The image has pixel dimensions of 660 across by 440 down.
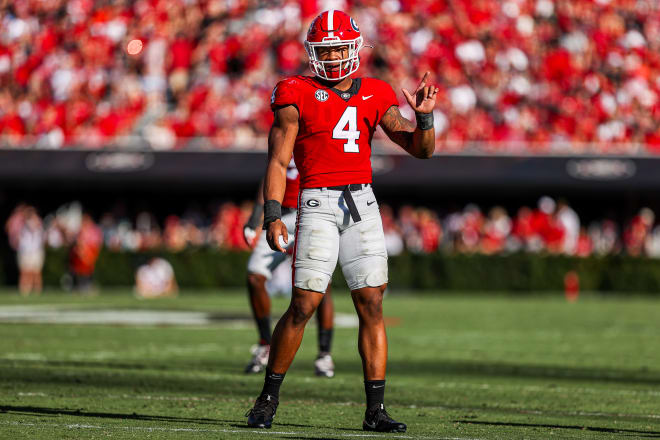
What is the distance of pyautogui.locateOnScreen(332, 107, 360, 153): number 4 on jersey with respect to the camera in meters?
5.66

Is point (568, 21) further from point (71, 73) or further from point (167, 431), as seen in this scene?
point (167, 431)

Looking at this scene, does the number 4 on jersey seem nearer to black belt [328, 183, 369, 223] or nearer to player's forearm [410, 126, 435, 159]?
black belt [328, 183, 369, 223]

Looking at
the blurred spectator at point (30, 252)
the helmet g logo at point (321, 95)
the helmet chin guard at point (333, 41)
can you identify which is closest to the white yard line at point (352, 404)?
the helmet g logo at point (321, 95)

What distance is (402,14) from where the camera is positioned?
78.7 ft

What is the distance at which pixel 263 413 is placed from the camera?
555cm

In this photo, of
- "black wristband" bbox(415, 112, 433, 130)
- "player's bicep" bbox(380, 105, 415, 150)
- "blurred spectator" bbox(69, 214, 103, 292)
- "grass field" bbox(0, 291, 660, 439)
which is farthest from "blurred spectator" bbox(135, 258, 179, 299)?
"black wristband" bbox(415, 112, 433, 130)

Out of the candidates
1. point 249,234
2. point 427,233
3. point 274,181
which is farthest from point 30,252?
point 274,181

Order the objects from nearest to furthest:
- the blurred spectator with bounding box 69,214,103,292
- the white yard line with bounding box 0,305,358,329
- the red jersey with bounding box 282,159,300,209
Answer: the red jersey with bounding box 282,159,300,209, the white yard line with bounding box 0,305,358,329, the blurred spectator with bounding box 69,214,103,292

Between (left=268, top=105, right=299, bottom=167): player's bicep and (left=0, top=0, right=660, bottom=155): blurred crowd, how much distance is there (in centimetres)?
1712

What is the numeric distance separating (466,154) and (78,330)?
12118 mm

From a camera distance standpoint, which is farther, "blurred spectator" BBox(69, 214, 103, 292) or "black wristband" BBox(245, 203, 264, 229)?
"blurred spectator" BBox(69, 214, 103, 292)

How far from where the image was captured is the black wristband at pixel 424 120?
18.4 ft

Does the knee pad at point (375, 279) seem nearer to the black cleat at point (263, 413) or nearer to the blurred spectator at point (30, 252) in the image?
the black cleat at point (263, 413)

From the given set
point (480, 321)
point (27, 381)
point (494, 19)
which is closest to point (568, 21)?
point (494, 19)
